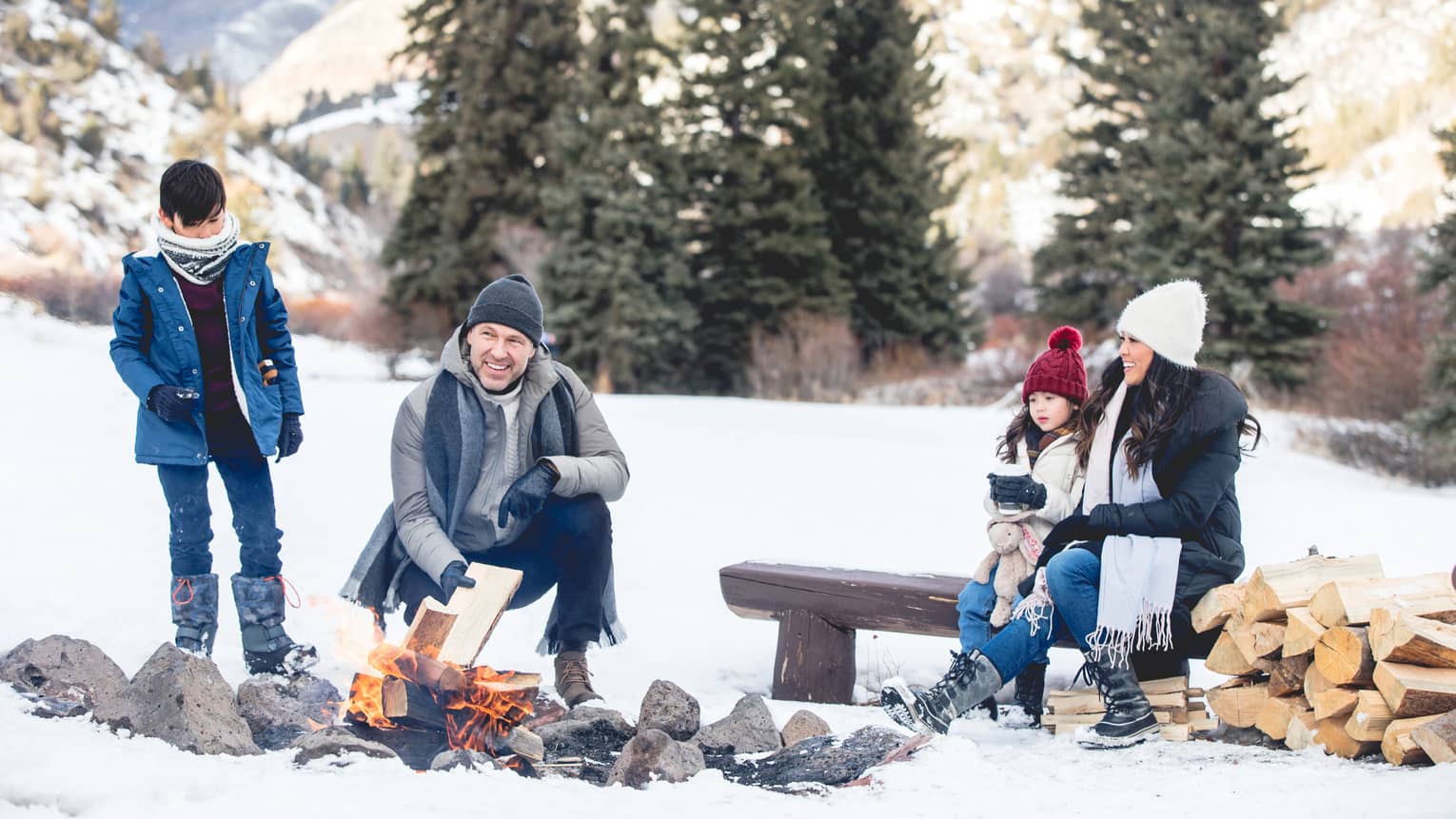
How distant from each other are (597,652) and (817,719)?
1.51m

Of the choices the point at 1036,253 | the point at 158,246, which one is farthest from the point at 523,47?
Result: the point at 158,246

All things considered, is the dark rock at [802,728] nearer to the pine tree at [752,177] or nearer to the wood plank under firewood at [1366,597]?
→ the wood plank under firewood at [1366,597]

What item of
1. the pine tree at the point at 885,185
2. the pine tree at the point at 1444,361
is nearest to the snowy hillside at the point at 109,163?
the pine tree at the point at 885,185

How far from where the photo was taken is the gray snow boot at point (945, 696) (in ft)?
12.6

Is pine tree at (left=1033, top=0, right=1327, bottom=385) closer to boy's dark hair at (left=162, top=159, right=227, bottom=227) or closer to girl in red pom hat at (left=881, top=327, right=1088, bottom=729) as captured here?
girl in red pom hat at (left=881, top=327, right=1088, bottom=729)

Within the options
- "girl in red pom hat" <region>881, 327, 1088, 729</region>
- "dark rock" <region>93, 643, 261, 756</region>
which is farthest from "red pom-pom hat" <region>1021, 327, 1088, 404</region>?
"dark rock" <region>93, 643, 261, 756</region>

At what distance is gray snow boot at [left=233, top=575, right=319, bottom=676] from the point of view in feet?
13.6

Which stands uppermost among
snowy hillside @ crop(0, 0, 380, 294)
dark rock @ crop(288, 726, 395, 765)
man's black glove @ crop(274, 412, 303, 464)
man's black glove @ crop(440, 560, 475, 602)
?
snowy hillside @ crop(0, 0, 380, 294)

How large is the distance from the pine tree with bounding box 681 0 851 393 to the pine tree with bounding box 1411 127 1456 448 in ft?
31.4

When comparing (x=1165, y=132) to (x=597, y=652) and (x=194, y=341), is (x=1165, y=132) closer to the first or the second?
(x=597, y=652)

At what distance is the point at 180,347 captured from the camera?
398 centimetres

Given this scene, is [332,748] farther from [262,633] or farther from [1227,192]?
[1227,192]

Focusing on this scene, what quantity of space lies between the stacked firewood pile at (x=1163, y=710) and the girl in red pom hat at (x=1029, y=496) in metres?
0.17

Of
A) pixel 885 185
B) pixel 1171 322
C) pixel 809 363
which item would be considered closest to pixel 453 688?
pixel 1171 322
